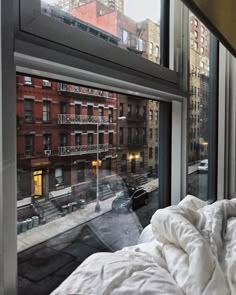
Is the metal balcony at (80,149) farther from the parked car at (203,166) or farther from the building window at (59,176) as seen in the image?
the parked car at (203,166)

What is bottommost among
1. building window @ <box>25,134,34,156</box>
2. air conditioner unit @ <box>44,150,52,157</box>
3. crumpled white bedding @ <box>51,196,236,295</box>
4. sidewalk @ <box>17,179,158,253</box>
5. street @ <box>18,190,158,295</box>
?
street @ <box>18,190,158,295</box>

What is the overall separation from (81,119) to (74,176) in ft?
0.66

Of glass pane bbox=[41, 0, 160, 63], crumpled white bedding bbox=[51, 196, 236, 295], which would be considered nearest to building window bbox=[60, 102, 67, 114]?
glass pane bbox=[41, 0, 160, 63]

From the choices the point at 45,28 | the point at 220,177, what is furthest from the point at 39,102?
the point at 220,177

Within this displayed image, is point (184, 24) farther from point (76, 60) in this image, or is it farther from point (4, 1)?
point (4, 1)

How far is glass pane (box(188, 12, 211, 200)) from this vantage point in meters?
1.66

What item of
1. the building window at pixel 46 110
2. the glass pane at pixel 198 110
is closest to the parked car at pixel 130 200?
the glass pane at pixel 198 110

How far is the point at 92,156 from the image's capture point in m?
1.09

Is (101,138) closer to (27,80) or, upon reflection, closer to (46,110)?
(46,110)

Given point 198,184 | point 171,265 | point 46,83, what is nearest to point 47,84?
point 46,83

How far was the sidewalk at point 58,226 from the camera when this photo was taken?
82 cm

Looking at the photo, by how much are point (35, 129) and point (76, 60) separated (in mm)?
229

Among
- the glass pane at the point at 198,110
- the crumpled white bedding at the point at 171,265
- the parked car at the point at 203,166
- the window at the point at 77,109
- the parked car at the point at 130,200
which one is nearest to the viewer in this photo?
the crumpled white bedding at the point at 171,265

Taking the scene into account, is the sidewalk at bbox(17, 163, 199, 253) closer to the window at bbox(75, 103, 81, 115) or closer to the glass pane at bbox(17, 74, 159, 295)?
the glass pane at bbox(17, 74, 159, 295)
